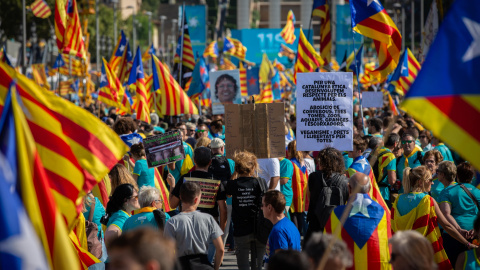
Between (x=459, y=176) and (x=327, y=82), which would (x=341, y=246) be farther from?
(x=327, y=82)

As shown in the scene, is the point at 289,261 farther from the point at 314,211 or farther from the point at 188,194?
the point at 314,211

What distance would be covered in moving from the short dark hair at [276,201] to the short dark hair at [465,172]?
1.83 metres

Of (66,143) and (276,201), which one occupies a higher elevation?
(66,143)

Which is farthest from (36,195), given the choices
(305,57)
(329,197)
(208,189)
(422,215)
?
(305,57)

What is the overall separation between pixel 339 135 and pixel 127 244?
6.09m

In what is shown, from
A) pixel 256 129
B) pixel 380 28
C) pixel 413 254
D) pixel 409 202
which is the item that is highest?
pixel 380 28

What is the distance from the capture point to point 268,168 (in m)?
8.72

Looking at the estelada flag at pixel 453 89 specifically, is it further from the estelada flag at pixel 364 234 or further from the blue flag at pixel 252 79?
the blue flag at pixel 252 79

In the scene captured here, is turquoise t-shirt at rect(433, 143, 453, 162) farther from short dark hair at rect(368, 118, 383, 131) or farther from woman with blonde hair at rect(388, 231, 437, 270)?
woman with blonde hair at rect(388, 231, 437, 270)

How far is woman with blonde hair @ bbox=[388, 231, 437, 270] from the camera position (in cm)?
405

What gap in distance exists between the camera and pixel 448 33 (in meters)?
4.01

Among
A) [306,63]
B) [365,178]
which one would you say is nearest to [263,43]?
[306,63]

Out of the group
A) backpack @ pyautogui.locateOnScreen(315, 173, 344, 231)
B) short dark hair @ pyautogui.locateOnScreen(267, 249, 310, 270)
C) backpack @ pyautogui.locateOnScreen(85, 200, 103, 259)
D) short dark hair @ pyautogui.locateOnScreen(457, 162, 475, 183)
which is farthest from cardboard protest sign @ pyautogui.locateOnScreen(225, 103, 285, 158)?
short dark hair @ pyautogui.locateOnScreen(267, 249, 310, 270)

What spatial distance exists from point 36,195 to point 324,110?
5.47 m
